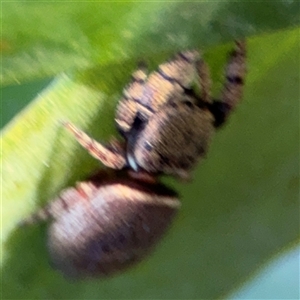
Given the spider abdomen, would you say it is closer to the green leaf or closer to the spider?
the spider

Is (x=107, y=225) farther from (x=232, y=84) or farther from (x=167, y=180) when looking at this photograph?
(x=232, y=84)

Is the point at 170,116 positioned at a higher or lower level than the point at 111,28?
lower

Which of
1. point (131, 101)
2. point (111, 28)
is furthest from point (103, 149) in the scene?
point (111, 28)

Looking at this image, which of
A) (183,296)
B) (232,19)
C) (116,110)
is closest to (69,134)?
(116,110)

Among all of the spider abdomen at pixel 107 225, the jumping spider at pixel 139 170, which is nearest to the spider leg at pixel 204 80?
the jumping spider at pixel 139 170

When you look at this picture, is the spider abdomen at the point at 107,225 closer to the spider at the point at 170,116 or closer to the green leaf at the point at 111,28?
the spider at the point at 170,116

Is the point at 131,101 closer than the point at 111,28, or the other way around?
the point at 111,28

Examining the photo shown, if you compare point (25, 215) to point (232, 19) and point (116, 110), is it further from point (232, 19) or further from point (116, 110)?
point (232, 19)
